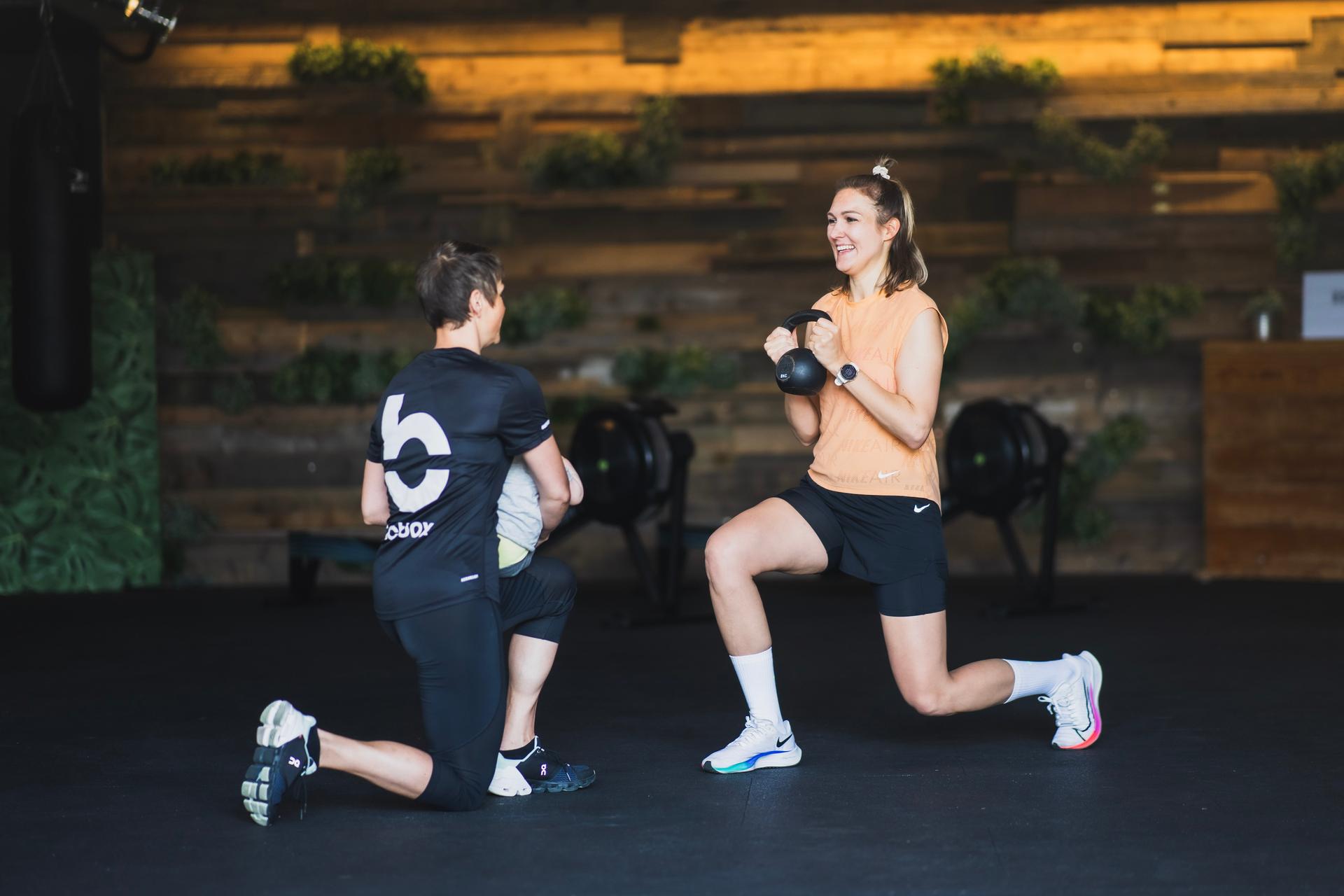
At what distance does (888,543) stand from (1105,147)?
4748mm

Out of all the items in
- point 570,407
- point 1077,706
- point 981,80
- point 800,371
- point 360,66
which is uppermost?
point 360,66

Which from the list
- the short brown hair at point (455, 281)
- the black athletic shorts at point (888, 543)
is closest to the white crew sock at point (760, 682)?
the black athletic shorts at point (888, 543)

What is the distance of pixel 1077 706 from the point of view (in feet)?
12.0

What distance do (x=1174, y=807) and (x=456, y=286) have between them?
1.93 metres

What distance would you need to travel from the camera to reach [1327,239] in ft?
24.3

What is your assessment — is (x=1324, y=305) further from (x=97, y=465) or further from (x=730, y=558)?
(x=97, y=465)

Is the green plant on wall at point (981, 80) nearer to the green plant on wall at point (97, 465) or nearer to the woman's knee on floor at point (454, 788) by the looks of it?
the green plant on wall at point (97, 465)

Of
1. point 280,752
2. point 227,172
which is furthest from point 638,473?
point 280,752

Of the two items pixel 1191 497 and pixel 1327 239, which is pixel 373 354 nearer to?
pixel 1191 497

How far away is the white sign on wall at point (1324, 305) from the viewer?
7.21 metres

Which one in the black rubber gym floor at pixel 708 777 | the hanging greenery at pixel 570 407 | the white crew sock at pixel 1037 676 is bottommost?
the black rubber gym floor at pixel 708 777

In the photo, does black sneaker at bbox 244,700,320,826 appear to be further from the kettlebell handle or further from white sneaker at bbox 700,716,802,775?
the kettlebell handle

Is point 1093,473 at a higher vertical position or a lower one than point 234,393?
lower

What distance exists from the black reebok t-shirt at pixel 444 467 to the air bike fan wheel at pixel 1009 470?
3781 mm
